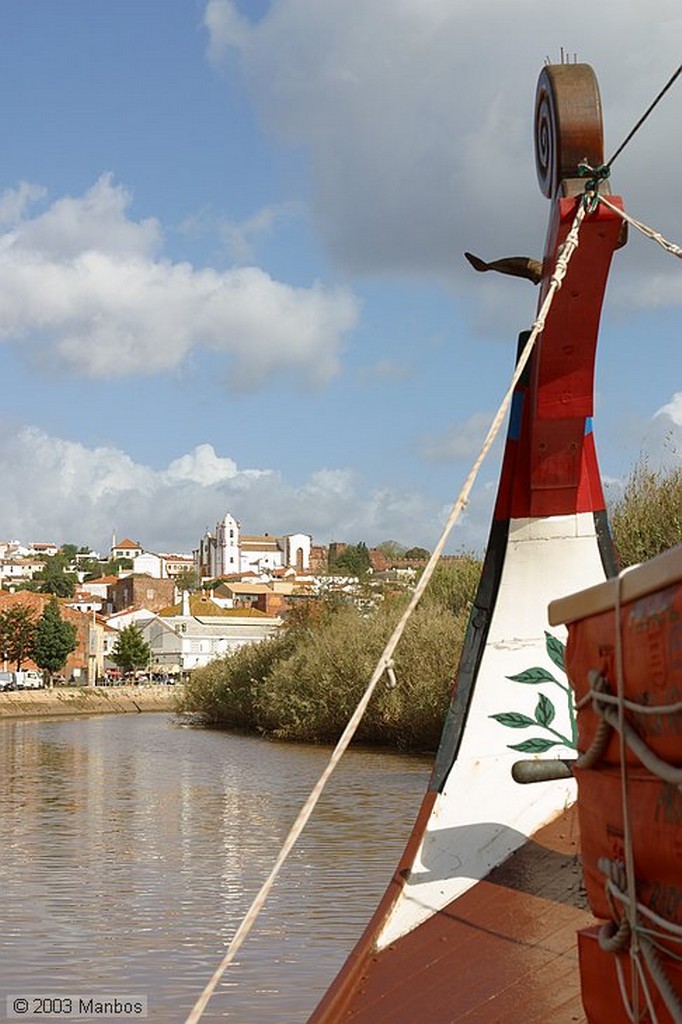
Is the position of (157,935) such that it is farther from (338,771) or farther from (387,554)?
(387,554)

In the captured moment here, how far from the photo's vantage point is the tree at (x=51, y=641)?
7306cm

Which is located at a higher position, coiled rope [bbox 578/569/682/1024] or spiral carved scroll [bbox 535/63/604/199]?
spiral carved scroll [bbox 535/63/604/199]

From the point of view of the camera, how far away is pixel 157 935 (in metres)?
9.06

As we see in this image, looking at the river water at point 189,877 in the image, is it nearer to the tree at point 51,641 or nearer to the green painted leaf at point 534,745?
the green painted leaf at point 534,745

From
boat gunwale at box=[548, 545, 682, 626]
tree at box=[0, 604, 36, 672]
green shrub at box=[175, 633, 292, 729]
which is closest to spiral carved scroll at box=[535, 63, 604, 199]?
boat gunwale at box=[548, 545, 682, 626]

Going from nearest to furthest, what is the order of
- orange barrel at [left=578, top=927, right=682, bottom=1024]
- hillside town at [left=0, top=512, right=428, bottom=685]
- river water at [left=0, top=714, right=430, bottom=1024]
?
1. orange barrel at [left=578, top=927, right=682, bottom=1024]
2. river water at [left=0, top=714, right=430, bottom=1024]
3. hillside town at [left=0, top=512, right=428, bottom=685]

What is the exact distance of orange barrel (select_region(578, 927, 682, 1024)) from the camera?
10.0 feet

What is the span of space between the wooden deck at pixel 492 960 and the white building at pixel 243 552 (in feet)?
529

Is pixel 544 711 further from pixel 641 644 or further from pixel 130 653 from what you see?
pixel 130 653

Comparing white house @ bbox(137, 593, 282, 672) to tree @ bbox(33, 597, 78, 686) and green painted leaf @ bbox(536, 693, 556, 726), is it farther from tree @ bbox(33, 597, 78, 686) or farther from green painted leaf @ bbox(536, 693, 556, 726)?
green painted leaf @ bbox(536, 693, 556, 726)

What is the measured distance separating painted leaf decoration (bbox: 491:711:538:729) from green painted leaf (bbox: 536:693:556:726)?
0.13 feet

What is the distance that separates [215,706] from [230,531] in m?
130

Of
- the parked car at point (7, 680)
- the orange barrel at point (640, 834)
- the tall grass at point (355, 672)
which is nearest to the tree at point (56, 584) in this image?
the parked car at point (7, 680)

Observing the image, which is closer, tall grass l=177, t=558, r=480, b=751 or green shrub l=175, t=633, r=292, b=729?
tall grass l=177, t=558, r=480, b=751
